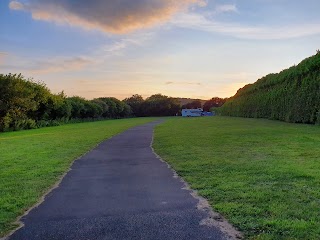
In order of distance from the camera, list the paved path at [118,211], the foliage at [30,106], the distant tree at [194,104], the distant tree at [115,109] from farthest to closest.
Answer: the distant tree at [194,104], the distant tree at [115,109], the foliage at [30,106], the paved path at [118,211]

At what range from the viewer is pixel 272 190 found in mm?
6559

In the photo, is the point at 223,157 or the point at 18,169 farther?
the point at 223,157

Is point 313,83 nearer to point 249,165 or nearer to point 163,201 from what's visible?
point 249,165

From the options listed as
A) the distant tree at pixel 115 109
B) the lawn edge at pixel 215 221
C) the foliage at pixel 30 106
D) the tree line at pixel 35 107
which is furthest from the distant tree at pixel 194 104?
the lawn edge at pixel 215 221

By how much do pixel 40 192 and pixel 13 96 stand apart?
37948 mm

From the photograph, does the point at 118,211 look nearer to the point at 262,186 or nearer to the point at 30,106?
the point at 262,186

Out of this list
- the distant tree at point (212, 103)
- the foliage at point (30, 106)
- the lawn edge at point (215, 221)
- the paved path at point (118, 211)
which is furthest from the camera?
the distant tree at point (212, 103)

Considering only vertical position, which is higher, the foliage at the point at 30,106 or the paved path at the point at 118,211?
the foliage at the point at 30,106

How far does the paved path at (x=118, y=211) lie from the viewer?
4652mm

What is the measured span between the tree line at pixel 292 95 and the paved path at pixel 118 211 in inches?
738

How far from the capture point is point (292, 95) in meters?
30.0

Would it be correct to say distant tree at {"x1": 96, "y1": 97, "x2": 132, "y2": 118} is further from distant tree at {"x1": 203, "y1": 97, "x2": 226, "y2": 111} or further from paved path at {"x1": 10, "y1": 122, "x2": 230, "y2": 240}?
paved path at {"x1": 10, "y1": 122, "x2": 230, "y2": 240}

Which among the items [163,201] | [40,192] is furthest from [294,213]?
[40,192]

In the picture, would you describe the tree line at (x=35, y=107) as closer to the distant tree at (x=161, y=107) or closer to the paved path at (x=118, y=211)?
the distant tree at (x=161, y=107)
